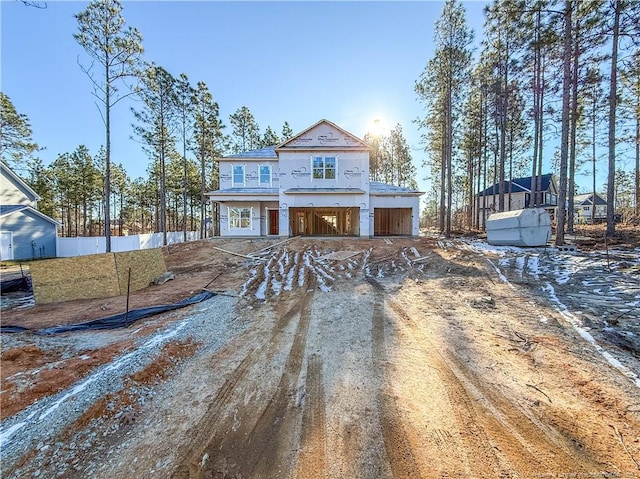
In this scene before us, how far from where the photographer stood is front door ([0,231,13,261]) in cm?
1811

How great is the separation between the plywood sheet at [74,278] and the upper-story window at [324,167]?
39.3 ft

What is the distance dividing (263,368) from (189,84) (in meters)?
24.8

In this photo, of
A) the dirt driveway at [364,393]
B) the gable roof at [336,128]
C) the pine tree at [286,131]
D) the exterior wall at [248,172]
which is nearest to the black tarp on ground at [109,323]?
the dirt driveway at [364,393]

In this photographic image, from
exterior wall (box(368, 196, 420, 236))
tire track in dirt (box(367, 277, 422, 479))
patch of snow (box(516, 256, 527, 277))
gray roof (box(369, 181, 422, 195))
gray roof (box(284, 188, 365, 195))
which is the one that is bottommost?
tire track in dirt (box(367, 277, 422, 479))

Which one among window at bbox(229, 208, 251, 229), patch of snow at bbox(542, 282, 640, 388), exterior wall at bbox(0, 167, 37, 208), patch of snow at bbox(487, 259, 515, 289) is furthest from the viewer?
exterior wall at bbox(0, 167, 37, 208)

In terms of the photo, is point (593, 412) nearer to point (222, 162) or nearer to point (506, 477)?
point (506, 477)

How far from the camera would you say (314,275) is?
981 centimetres

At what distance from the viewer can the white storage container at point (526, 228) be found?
492 inches

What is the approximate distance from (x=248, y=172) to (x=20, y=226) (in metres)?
16.3

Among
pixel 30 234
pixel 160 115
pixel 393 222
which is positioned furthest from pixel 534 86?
pixel 30 234

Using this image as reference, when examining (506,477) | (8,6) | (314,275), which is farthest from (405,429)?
(8,6)

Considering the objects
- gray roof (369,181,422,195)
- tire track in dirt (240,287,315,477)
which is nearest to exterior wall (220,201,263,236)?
gray roof (369,181,422,195)

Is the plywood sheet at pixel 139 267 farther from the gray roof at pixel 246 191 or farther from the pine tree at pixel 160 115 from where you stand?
the pine tree at pixel 160 115

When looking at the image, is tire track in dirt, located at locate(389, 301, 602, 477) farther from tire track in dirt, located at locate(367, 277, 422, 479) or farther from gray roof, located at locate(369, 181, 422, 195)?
gray roof, located at locate(369, 181, 422, 195)
